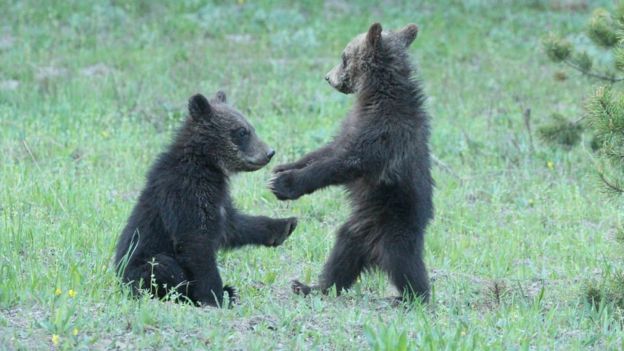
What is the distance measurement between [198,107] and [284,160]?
4263mm

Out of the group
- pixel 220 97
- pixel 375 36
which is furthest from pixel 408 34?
pixel 220 97

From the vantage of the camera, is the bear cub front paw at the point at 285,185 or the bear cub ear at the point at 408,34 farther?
the bear cub ear at the point at 408,34

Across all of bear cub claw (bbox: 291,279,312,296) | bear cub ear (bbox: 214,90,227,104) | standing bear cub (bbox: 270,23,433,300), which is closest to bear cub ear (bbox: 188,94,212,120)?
bear cub ear (bbox: 214,90,227,104)

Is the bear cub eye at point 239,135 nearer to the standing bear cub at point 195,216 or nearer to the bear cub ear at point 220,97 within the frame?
the standing bear cub at point 195,216

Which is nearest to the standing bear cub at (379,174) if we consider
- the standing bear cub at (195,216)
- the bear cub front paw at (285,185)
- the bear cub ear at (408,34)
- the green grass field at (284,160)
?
the bear cub front paw at (285,185)

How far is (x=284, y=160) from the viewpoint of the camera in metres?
12.3

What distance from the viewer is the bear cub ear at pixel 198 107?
804 cm

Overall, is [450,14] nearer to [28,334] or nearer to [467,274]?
[467,274]

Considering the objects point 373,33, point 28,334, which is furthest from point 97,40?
point 28,334

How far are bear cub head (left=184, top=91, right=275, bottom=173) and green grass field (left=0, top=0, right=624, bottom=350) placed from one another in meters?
0.92

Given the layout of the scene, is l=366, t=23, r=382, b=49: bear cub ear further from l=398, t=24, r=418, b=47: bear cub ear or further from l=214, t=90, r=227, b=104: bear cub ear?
l=214, t=90, r=227, b=104: bear cub ear

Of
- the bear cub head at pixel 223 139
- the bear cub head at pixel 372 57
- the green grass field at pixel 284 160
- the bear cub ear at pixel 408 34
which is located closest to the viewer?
the green grass field at pixel 284 160

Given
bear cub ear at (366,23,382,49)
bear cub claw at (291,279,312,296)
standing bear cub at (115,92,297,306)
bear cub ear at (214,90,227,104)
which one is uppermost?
bear cub ear at (366,23,382,49)

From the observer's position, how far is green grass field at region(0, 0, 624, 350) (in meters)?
6.68
